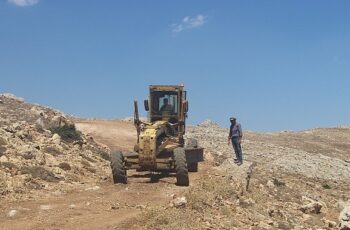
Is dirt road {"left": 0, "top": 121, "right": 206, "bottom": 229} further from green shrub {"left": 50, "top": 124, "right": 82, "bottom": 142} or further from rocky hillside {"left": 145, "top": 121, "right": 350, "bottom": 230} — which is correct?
green shrub {"left": 50, "top": 124, "right": 82, "bottom": 142}

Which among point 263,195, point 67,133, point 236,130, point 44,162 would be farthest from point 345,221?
point 67,133

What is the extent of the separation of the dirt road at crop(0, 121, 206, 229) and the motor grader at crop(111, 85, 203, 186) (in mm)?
514

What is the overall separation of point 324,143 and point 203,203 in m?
35.6

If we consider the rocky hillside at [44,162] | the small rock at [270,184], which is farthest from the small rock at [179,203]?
the small rock at [270,184]

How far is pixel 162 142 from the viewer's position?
717 inches

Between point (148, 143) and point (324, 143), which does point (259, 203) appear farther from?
point (324, 143)

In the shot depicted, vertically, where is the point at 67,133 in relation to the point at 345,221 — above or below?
above

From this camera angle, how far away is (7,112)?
3484 centimetres

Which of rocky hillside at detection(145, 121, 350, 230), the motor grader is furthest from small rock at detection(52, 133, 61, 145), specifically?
rocky hillside at detection(145, 121, 350, 230)

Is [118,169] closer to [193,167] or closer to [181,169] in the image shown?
[181,169]

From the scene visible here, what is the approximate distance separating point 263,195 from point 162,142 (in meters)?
3.76

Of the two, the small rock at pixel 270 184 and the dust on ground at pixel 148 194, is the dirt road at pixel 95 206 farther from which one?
the small rock at pixel 270 184


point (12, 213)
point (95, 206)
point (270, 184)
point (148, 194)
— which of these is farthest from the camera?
point (270, 184)

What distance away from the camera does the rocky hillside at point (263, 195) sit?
496 inches
